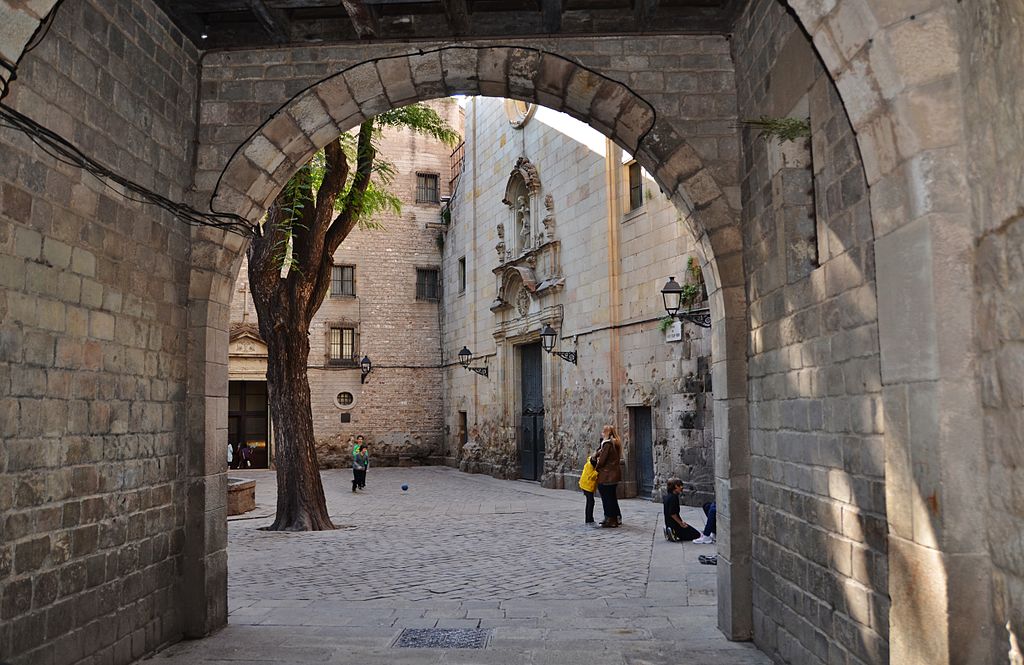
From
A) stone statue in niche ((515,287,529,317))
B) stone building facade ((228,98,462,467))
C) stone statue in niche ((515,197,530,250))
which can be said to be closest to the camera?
stone statue in niche ((515,287,529,317))

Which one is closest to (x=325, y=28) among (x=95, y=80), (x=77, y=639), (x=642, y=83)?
(x=95, y=80)

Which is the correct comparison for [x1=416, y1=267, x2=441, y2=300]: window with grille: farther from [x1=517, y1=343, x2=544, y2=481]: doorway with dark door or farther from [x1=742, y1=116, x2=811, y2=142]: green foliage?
[x1=742, y1=116, x2=811, y2=142]: green foliage

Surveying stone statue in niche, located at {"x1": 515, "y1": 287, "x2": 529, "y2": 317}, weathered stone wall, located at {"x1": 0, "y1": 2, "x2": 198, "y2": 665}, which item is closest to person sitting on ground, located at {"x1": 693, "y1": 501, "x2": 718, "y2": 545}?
weathered stone wall, located at {"x1": 0, "y1": 2, "x2": 198, "y2": 665}

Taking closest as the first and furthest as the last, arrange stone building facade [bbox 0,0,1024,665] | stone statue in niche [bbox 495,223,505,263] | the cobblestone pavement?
stone building facade [bbox 0,0,1024,665] → the cobblestone pavement → stone statue in niche [bbox 495,223,505,263]

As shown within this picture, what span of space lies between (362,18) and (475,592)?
4.79 m

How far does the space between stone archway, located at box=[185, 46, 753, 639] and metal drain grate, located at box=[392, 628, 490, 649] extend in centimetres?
139

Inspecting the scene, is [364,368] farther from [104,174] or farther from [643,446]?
[104,174]

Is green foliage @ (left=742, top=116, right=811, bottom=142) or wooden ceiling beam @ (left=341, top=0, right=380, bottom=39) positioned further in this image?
wooden ceiling beam @ (left=341, top=0, right=380, bottom=39)

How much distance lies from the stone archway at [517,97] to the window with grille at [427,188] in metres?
19.8

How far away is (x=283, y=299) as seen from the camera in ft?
37.5

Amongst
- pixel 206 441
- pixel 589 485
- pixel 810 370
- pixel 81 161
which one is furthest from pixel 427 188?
pixel 810 370

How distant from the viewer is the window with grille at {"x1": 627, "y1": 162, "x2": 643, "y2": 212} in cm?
1527

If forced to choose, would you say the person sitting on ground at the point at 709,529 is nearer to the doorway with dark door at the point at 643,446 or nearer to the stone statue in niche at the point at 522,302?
the doorway with dark door at the point at 643,446

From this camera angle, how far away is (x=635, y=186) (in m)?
15.4
